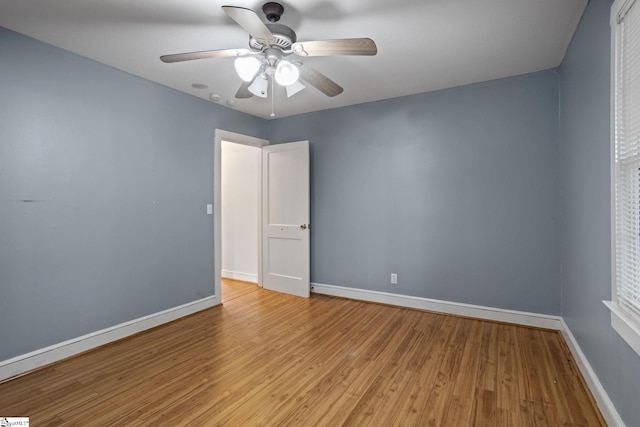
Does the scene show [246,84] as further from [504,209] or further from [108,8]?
[504,209]

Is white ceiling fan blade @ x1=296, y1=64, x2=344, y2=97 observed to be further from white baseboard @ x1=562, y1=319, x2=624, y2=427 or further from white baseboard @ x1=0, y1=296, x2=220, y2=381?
white baseboard @ x1=0, y1=296, x2=220, y2=381

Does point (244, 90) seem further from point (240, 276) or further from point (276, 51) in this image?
point (240, 276)

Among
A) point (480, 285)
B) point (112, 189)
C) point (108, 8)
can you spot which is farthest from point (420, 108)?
point (112, 189)

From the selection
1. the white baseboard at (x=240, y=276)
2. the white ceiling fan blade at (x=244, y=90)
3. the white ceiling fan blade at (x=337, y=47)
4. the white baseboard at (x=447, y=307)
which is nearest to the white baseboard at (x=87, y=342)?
the white baseboard at (x=240, y=276)

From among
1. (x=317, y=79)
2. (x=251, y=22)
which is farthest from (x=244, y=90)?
(x=251, y=22)

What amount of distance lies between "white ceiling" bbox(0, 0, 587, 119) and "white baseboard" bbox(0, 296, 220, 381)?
7.96 ft

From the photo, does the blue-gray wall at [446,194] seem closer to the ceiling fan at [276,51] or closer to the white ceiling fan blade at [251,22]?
the ceiling fan at [276,51]

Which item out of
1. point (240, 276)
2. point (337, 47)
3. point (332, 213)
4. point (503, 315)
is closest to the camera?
point (337, 47)

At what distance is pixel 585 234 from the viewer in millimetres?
2186

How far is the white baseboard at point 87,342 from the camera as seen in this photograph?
2.28m

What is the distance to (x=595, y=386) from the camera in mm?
1919

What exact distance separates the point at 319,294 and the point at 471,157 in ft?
8.52

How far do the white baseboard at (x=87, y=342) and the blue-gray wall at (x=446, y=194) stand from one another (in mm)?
1826

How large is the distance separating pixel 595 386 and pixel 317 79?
8.85 feet
